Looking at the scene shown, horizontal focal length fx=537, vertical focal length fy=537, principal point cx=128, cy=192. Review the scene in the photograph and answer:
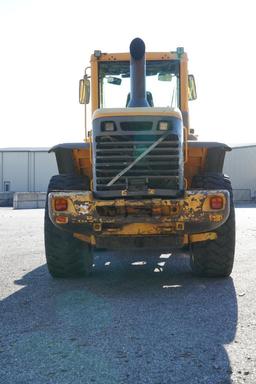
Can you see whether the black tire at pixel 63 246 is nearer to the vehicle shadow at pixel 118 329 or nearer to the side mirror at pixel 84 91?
the vehicle shadow at pixel 118 329

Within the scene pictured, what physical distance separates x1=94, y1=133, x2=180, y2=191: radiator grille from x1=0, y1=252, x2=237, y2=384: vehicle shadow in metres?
1.29

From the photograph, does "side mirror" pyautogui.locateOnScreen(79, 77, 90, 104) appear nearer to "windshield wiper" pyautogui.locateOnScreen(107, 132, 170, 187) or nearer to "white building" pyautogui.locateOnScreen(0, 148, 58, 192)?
"windshield wiper" pyautogui.locateOnScreen(107, 132, 170, 187)

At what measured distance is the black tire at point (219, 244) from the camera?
6594 mm

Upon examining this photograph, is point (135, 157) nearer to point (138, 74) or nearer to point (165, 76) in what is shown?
point (138, 74)

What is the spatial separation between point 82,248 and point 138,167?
151cm

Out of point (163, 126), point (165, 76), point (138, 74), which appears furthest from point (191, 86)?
point (163, 126)

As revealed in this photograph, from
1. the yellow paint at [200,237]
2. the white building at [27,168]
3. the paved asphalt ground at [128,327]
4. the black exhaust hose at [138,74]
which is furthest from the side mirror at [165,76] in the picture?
the white building at [27,168]

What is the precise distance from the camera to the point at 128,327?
15.2 feet

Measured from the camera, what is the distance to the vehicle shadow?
3555mm

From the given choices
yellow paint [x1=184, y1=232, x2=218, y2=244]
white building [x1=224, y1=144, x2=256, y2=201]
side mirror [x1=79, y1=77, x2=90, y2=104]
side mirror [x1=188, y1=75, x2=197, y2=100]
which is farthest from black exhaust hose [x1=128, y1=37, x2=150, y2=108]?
white building [x1=224, y1=144, x2=256, y2=201]

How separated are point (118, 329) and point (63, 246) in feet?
7.91

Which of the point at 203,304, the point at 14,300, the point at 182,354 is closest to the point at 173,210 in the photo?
the point at 203,304

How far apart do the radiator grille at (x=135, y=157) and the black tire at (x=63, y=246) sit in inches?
30.1

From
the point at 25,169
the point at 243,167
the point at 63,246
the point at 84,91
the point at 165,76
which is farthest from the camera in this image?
the point at 25,169
